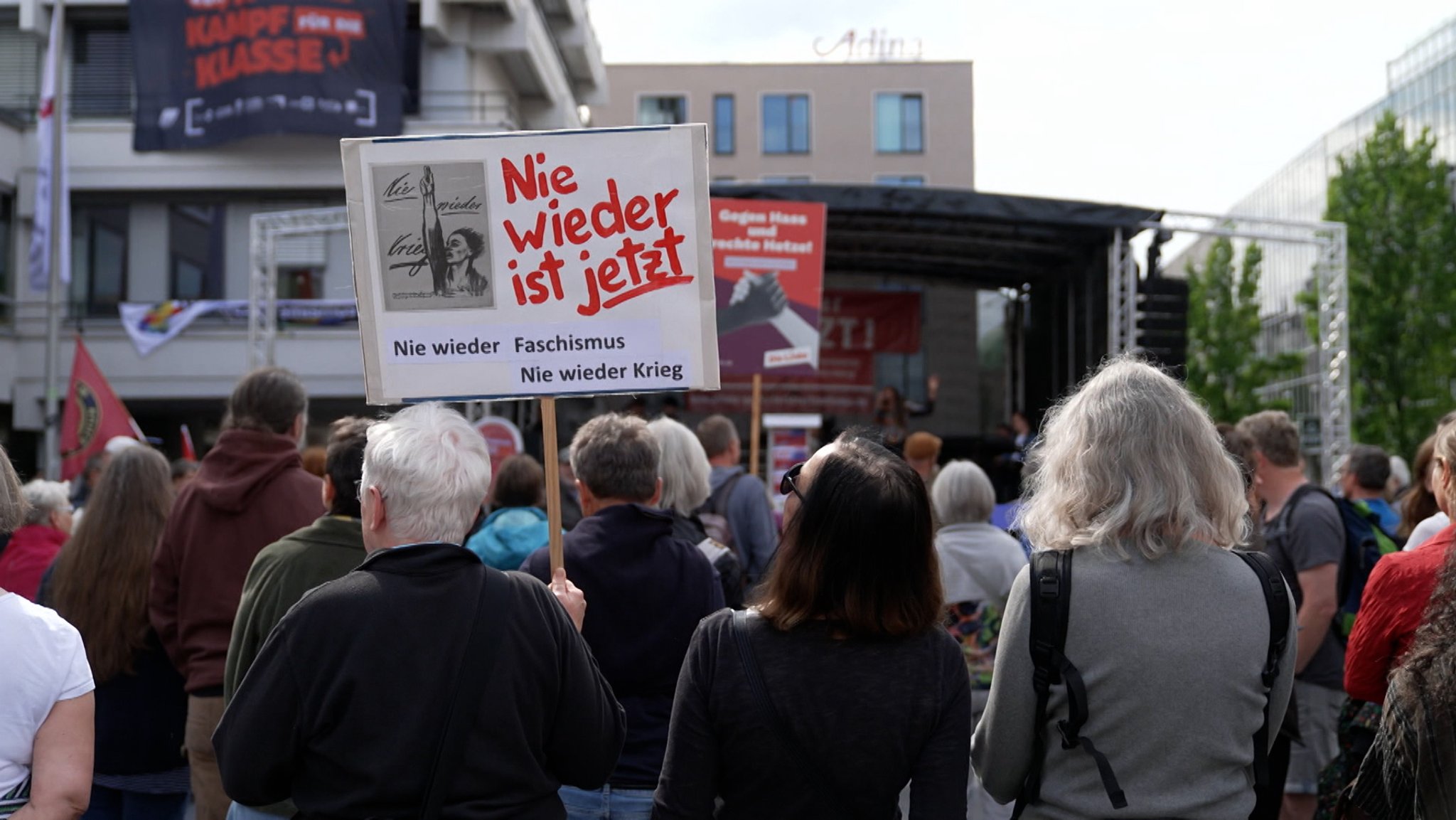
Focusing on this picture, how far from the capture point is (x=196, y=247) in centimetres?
2269

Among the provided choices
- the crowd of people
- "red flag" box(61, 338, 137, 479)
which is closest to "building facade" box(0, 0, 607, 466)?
"red flag" box(61, 338, 137, 479)

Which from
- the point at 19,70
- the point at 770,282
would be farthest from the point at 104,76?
the point at 770,282

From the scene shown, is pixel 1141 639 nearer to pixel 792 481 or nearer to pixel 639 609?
pixel 792 481

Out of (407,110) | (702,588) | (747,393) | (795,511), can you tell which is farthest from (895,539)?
(407,110)

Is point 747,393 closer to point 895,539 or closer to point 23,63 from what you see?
point 23,63

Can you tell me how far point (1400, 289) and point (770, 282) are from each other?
24356 mm

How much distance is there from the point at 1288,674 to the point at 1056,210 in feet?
41.4

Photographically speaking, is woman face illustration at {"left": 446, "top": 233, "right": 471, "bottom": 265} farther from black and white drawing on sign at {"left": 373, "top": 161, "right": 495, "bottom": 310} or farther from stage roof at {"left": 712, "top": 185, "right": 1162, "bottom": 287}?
stage roof at {"left": 712, "top": 185, "right": 1162, "bottom": 287}

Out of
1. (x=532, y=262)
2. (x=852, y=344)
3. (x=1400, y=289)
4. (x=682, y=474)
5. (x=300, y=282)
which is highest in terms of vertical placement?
(x=1400, y=289)

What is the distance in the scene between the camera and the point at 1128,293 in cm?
1487

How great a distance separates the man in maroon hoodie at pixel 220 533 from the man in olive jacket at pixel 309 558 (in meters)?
0.60

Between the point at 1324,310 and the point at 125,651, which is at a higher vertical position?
the point at 1324,310

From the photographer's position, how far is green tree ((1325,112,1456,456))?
29625mm

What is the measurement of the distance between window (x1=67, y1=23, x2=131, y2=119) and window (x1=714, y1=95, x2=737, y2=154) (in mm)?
25281
